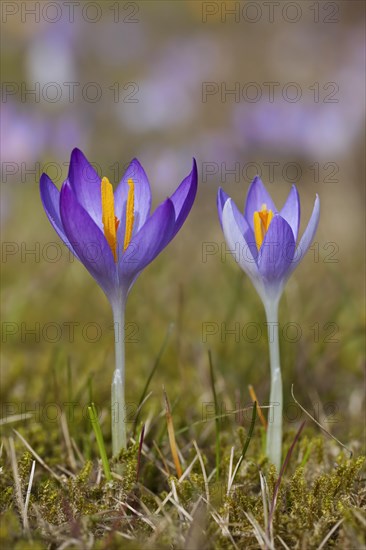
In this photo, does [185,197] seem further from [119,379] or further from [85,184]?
[119,379]

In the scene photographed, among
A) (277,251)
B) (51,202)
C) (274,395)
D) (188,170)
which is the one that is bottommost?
(274,395)

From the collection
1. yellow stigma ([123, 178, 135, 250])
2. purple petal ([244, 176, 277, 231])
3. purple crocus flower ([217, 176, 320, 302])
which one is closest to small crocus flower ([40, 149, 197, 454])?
yellow stigma ([123, 178, 135, 250])

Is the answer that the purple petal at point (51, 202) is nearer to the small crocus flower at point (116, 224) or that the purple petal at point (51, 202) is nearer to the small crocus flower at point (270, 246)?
the small crocus flower at point (116, 224)

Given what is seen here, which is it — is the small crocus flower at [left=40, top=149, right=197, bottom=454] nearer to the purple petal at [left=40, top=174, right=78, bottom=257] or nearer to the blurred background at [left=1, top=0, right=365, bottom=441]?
the purple petal at [left=40, top=174, right=78, bottom=257]

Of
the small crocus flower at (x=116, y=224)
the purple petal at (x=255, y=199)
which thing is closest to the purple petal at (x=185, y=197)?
the small crocus flower at (x=116, y=224)

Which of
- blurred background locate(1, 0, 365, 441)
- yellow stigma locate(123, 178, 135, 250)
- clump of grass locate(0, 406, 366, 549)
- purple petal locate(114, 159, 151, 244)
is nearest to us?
clump of grass locate(0, 406, 366, 549)

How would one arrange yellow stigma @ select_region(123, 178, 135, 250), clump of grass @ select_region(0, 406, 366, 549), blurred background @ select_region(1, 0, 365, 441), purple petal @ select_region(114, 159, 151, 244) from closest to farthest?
clump of grass @ select_region(0, 406, 366, 549) < yellow stigma @ select_region(123, 178, 135, 250) < purple petal @ select_region(114, 159, 151, 244) < blurred background @ select_region(1, 0, 365, 441)

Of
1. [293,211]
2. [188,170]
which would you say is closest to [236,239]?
[293,211]

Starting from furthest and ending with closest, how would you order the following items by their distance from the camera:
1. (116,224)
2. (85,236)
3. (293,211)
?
(293,211), (116,224), (85,236)
